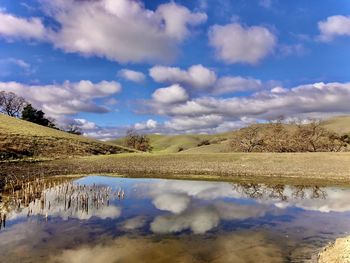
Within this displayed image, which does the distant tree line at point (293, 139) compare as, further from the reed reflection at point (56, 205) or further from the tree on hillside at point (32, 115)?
the tree on hillside at point (32, 115)

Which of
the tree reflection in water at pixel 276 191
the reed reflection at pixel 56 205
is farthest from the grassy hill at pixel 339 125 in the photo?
the reed reflection at pixel 56 205

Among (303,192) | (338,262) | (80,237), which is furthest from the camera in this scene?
(303,192)

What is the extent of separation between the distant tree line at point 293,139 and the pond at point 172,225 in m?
48.6

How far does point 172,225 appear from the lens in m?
19.8

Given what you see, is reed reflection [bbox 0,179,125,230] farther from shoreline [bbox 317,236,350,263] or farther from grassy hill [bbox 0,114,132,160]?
grassy hill [bbox 0,114,132,160]

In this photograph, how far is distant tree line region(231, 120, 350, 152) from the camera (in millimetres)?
79438

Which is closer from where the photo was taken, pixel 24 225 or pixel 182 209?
pixel 24 225

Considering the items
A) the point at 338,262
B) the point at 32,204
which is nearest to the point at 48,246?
the point at 32,204

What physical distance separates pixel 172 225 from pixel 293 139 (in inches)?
2632

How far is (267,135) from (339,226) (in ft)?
227

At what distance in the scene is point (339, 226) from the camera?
65.8 ft

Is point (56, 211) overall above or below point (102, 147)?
below

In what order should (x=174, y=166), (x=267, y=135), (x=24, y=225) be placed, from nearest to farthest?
(x=24, y=225) → (x=174, y=166) → (x=267, y=135)

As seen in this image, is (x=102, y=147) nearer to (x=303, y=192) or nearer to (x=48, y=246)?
(x=303, y=192)
